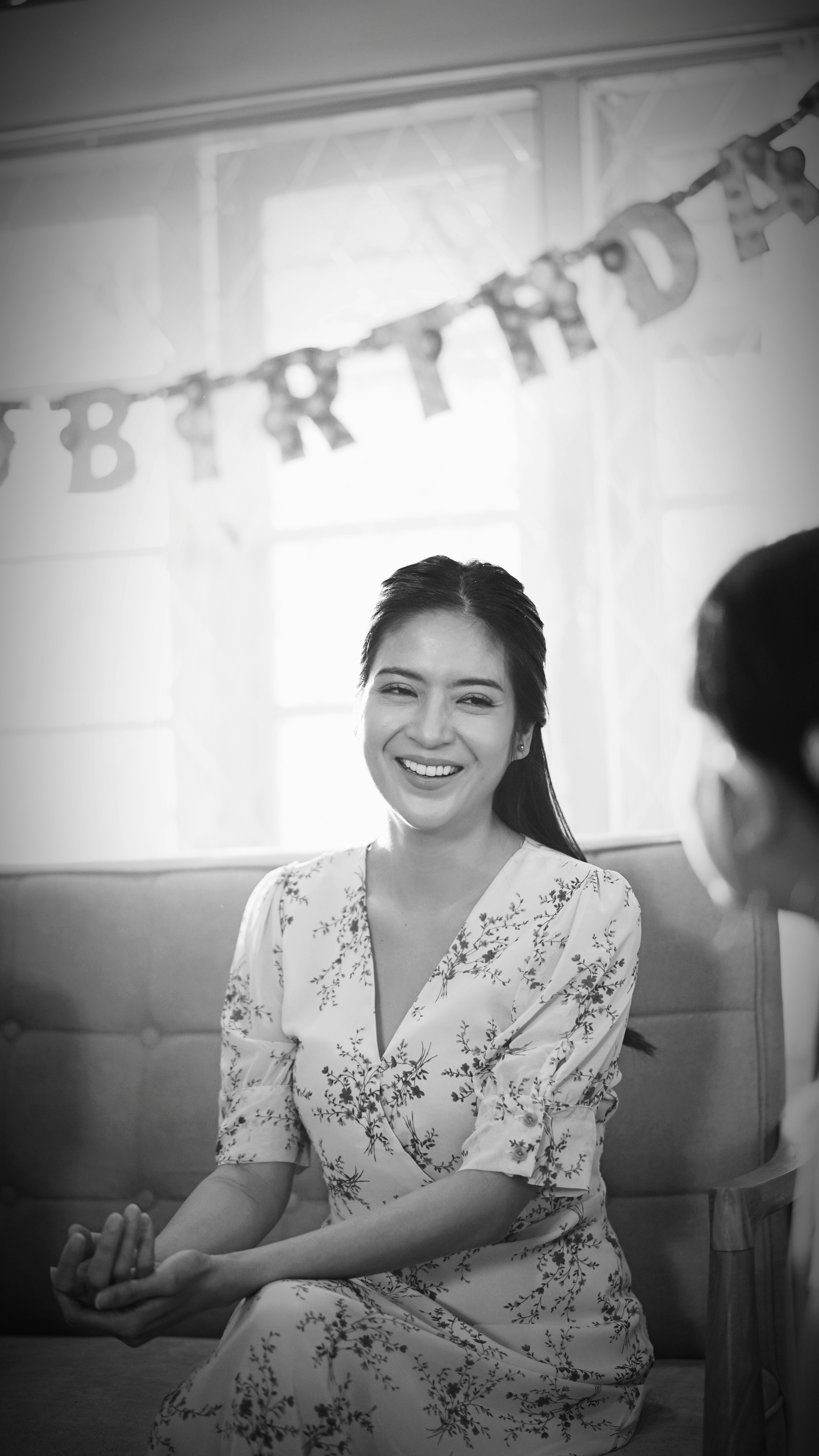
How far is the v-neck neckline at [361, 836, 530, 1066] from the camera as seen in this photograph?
4.80ft

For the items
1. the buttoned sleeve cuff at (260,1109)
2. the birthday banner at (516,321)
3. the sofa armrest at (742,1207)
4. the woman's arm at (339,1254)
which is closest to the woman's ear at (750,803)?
the sofa armrest at (742,1207)

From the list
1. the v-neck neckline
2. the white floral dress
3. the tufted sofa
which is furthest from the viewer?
the tufted sofa

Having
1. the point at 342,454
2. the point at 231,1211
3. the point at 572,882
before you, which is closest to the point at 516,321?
the point at 342,454

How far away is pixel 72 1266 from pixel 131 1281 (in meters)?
0.06

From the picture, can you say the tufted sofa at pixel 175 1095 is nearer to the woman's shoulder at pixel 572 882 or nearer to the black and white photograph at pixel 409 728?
the black and white photograph at pixel 409 728

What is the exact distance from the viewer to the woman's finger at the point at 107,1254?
121cm

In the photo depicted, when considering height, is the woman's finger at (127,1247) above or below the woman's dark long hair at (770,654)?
below

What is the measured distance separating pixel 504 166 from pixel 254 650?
1.17 metres

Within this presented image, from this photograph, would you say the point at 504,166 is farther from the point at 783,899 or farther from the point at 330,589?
the point at 783,899

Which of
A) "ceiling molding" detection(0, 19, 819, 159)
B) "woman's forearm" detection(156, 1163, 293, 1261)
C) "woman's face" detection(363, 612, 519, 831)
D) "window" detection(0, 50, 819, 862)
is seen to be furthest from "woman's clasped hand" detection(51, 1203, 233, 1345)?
"ceiling molding" detection(0, 19, 819, 159)

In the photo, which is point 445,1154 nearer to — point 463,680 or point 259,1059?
point 259,1059

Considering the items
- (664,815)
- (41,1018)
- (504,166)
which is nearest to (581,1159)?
(41,1018)

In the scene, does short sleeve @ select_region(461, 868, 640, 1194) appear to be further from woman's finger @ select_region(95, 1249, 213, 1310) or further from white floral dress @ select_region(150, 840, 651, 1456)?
woman's finger @ select_region(95, 1249, 213, 1310)

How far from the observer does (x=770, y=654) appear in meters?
0.87
